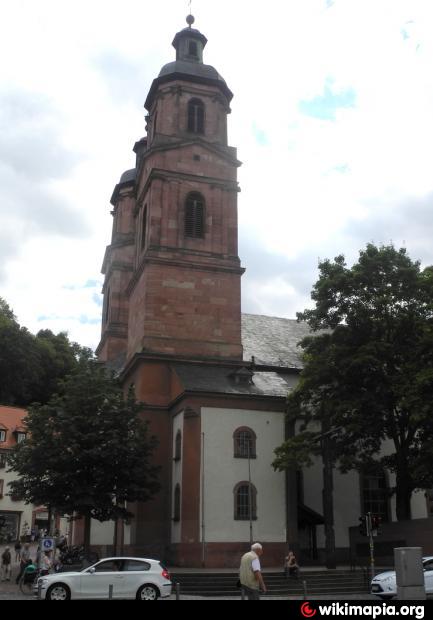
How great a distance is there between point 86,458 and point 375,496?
16631 millimetres

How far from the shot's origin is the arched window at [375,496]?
→ 120ft

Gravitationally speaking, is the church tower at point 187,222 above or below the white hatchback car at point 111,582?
above

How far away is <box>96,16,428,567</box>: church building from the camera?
31641 millimetres

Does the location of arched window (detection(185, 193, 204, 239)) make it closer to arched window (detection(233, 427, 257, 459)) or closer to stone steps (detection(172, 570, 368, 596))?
arched window (detection(233, 427, 257, 459))

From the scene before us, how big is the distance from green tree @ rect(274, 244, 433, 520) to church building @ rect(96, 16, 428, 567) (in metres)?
3.02

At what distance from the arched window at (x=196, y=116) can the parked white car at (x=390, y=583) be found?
30540 mm

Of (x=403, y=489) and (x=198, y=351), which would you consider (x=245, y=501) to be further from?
(x=198, y=351)

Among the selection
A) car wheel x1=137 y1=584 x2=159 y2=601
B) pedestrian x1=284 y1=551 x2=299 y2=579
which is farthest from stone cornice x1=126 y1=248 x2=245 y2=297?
car wheel x1=137 y1=584 x2=159 y2=601

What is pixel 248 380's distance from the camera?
3528cm

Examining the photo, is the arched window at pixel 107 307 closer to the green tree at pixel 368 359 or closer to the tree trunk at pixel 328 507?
the green tree at pixel 368 359

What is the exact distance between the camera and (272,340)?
146ft

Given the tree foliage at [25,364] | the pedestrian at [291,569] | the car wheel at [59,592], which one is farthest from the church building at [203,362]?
the tree foliage at [25,364]
